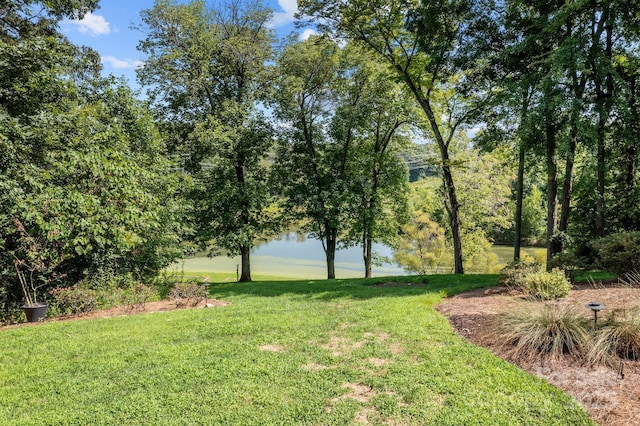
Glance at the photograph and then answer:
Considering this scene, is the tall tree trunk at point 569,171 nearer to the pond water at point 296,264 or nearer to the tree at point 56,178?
the tree at point 56,178

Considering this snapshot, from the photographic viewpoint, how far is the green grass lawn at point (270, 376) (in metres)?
2.77

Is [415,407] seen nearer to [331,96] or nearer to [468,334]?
[468,334]

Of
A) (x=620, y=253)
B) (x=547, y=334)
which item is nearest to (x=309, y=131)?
(x=620, y=253)

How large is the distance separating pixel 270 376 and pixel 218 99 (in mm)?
13740

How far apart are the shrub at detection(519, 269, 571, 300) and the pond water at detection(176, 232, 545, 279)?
42.7 feet

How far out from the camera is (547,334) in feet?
12.1

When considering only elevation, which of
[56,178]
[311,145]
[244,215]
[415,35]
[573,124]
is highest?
[415,35]

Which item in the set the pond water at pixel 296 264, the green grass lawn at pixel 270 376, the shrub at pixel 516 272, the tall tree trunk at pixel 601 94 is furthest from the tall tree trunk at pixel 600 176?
the pond water at pixel 296 264

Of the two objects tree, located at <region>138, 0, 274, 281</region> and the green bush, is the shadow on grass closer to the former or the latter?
the green bush

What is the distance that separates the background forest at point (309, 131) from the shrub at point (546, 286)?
1814 mm

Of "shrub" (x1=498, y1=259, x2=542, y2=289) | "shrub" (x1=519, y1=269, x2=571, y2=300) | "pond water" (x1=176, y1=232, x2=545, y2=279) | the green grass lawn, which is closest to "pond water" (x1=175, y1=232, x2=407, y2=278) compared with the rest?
"pond water" (x1=176, y1=232, x2=545, y2=279)

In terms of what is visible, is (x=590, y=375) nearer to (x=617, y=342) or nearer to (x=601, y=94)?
(x=617, y=342)

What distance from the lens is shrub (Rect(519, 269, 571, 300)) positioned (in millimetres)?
5578

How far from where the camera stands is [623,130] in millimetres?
7867
